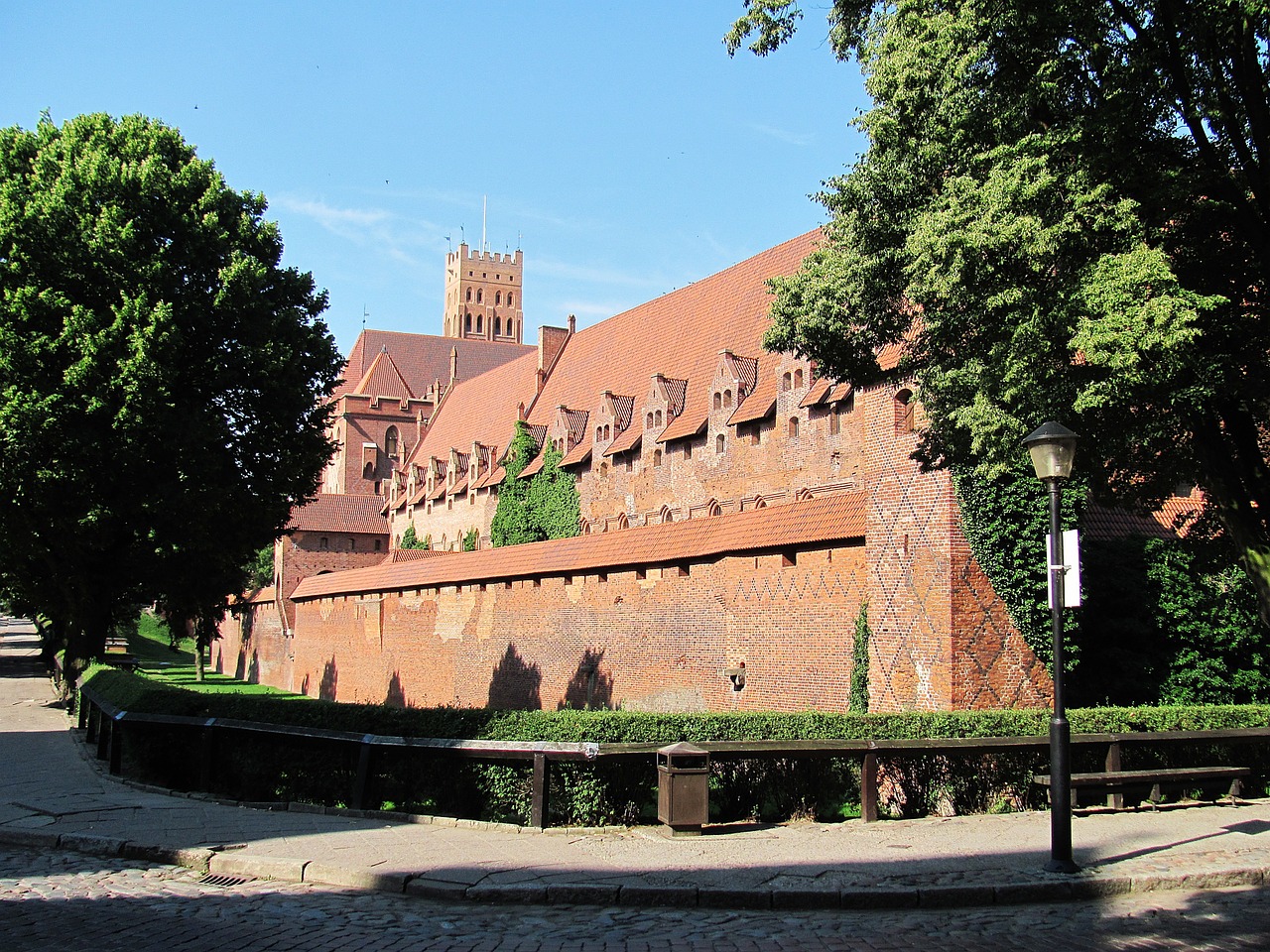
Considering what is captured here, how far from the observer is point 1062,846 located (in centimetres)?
862

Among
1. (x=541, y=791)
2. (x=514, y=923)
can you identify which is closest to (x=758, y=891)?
(x=514, y=923)

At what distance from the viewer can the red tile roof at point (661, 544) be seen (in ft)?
61.3

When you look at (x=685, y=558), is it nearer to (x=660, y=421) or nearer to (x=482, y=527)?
(x=660, y=421)

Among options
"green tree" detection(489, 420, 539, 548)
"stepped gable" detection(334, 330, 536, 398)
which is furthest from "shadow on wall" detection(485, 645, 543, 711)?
"stepped gable" detection(334, 330, 536, 398)

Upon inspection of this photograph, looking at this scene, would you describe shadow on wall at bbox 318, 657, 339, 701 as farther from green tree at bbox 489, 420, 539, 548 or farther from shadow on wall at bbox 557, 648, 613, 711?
shadow on wall at bbox 557, 648, 613, 711

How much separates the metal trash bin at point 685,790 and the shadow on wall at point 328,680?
34.3m

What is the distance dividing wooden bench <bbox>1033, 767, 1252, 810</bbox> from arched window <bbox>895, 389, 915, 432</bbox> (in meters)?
5.99

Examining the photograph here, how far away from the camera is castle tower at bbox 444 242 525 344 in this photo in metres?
111

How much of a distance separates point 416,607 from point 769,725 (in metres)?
24.3

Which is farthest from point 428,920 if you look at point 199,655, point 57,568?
point 199,655

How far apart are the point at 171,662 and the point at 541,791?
229 feet

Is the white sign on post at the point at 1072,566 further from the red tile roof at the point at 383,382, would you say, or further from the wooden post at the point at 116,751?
the red tile roof at the point at 383,382

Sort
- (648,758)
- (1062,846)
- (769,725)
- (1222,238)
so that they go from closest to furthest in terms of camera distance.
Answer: (1062,846) → (648,758) → (769,725) → (1222,238)

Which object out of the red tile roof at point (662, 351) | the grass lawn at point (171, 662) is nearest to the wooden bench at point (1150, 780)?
the red tile roof at point (662, 351)
